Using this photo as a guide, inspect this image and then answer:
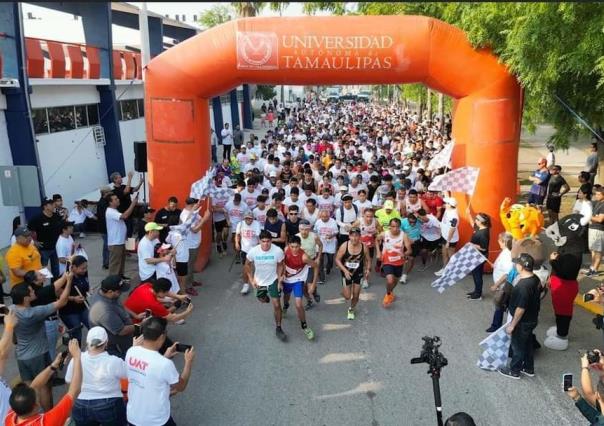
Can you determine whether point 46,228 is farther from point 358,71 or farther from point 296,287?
point 358,71

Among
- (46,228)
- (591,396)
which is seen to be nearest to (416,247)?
(591,396)

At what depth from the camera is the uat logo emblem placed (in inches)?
328

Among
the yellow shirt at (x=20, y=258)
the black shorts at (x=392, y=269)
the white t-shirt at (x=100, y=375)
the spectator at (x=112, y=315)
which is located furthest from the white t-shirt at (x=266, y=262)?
the white t-shirt at (x=100, y=375)

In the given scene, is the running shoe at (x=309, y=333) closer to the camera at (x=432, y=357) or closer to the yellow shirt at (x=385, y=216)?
the yellow shirt at (x=385, y=216)

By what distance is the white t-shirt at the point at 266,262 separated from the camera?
22.3ft

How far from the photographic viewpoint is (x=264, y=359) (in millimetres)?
6426

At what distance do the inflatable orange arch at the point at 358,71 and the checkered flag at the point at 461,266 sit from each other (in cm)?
186

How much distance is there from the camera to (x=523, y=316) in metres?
5.74

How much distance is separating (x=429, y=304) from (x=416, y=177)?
436 cm

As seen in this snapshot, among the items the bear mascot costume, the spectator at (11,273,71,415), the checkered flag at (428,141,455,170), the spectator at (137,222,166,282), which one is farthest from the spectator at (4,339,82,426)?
the checkered flag at (428,141,455,170)

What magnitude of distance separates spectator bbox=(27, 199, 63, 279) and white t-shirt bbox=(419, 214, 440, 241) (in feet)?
19.8

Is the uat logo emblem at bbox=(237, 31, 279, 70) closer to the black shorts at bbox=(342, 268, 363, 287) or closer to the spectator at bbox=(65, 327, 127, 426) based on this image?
the black shorts at bbox=(342, 268, 363, 287)

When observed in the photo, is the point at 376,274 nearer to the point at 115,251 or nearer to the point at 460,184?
the point at 460,184

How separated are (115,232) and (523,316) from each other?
20.2ft
